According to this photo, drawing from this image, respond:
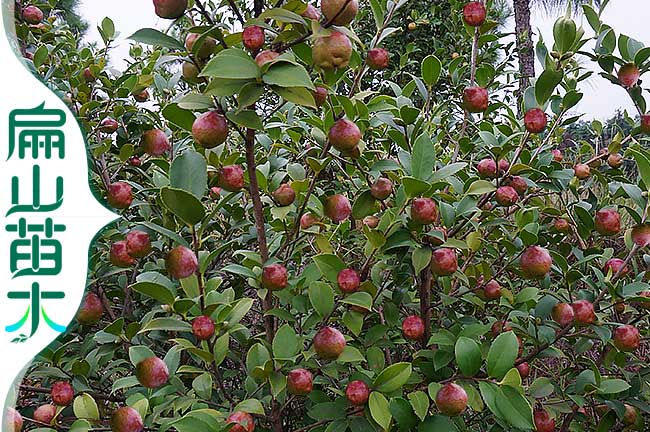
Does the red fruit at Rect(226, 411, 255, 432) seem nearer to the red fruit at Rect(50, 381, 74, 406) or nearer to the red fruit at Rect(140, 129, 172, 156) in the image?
the red fruit at Rect(50, 381, 74, 406)

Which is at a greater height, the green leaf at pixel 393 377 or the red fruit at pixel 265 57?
the red fruit at pixel 265 57

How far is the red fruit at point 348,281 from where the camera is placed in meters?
0.87

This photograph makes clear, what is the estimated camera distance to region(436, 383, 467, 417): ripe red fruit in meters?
0.80

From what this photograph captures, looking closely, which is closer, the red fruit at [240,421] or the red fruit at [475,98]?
the red fruit at [240,421]

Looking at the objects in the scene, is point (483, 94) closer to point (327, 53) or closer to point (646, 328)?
point (327, 53)

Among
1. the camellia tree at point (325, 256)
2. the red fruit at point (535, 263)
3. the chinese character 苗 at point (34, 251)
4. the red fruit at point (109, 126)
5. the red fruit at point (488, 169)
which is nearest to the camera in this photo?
the chinese character 苗 at point (34, 251)

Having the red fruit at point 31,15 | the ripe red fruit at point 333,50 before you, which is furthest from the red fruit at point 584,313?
the red fruit at point 31,15

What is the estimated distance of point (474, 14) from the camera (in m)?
1.11

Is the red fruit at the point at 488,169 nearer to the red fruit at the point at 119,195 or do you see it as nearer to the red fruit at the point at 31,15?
the red fruit at the point at 119,195

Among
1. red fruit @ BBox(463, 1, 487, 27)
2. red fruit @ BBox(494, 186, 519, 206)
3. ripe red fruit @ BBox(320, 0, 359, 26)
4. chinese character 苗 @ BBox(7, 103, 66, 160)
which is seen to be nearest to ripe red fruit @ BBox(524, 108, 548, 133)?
red fruit @ BBox(494, 186, 519, 206)

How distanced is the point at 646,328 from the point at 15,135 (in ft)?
3.92

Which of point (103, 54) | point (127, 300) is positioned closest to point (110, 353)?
point (127, 300)

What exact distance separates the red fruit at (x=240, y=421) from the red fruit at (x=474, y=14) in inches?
29.6

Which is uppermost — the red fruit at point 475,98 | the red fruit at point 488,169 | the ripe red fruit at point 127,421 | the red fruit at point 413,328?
the red fruit at point 475,98
